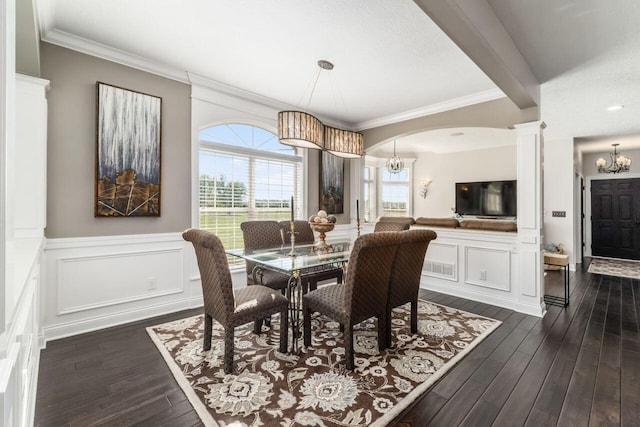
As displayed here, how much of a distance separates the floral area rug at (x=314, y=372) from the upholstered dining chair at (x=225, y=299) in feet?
0.59

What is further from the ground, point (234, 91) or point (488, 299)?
point (234, 91)

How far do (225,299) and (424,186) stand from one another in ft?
23.9

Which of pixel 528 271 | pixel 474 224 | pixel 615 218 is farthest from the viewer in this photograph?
pixel 615 218

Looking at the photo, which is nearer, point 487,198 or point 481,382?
point 481,382

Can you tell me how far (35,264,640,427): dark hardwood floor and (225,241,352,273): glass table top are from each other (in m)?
1.01

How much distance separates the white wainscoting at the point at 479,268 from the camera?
3.57 metres

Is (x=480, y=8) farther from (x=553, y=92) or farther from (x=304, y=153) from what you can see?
(x=304, y=153)

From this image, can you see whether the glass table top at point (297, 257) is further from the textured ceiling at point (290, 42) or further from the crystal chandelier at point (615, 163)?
the crystal chandelier at point (615, 163)

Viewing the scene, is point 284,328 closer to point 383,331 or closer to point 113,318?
point 383,331

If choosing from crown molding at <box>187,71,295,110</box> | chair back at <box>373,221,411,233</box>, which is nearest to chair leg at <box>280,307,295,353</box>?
chair back at <box>373,221,411,233</box>

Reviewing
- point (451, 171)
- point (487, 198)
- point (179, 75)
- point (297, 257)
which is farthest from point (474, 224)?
point (451, 171)

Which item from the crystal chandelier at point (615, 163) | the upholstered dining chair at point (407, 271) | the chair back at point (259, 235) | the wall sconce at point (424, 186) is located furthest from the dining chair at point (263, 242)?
the crystal chandelier at point (615, 163)

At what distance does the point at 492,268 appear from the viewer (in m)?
3.75

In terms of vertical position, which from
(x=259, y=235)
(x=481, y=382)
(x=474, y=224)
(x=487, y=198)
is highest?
(x=487, y=198)
